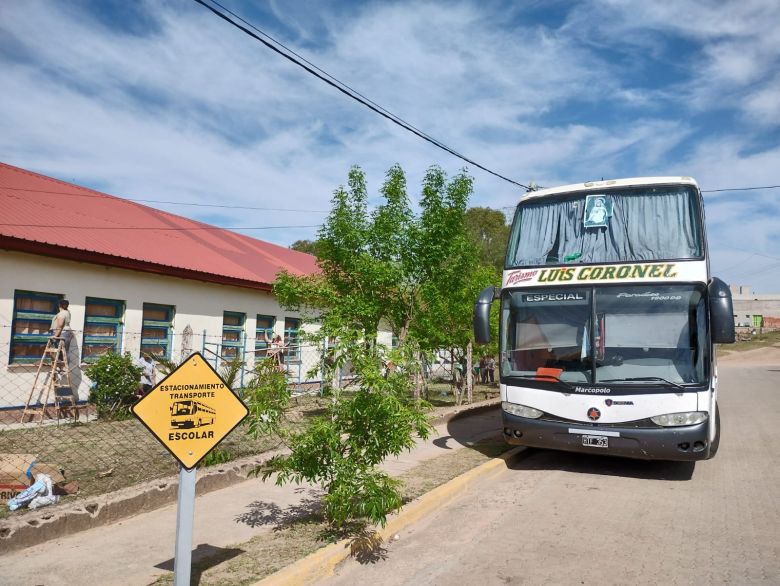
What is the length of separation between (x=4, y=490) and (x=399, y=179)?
8785mm

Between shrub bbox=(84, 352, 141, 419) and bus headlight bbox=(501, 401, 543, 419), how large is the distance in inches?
288

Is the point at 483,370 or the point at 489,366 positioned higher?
the point at 489,366

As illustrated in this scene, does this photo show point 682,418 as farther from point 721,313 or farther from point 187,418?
point 187,418

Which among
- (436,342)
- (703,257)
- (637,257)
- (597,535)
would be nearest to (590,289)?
(637,257)

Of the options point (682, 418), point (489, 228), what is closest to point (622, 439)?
point (682, 418)

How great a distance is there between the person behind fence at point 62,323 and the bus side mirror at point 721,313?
10615 mm

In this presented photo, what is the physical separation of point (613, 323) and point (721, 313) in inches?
50.0

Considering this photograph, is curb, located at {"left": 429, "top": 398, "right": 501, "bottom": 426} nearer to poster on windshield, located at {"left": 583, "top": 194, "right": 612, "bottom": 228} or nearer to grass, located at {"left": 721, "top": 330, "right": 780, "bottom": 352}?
poster on windshield, located at {"left": 583, "top": 194, "right": 612, "bottom": 228}

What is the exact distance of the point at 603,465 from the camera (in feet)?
29.8

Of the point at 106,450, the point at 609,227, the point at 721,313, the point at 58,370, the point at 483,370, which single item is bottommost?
the point at 106,450

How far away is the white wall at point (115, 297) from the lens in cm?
1104

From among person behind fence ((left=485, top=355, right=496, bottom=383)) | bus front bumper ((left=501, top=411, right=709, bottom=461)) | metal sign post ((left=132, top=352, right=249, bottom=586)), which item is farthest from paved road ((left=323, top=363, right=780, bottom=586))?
person behind fence ((left=485, top=355, right=496, bottom=383))

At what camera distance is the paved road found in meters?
4.75

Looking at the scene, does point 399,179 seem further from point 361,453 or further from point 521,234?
point 361,453
